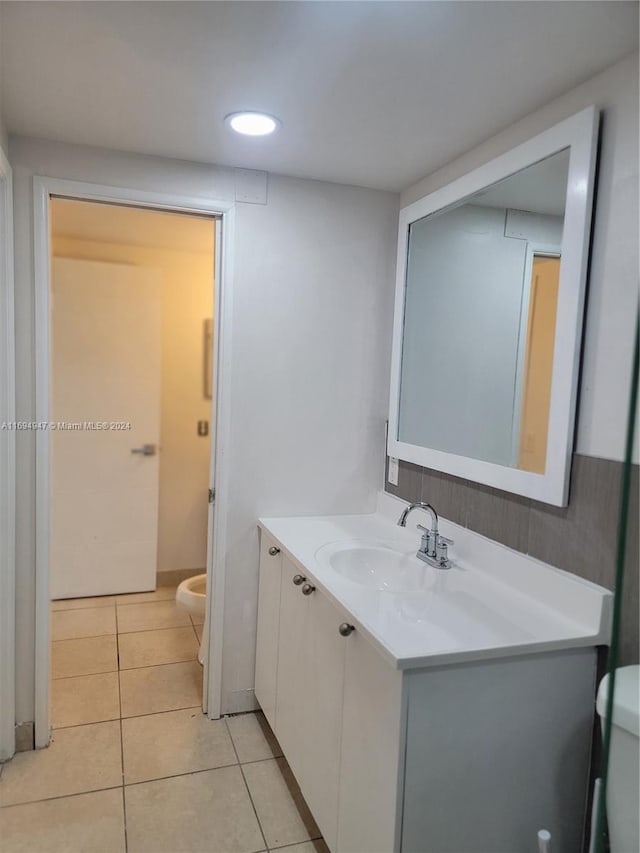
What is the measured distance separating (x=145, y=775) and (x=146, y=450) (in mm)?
1996

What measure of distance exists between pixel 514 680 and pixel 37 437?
67.4 inches

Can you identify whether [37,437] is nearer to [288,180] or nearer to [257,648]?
[257,648]

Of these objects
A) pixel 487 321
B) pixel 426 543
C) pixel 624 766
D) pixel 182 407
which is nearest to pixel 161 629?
pixel 182 407

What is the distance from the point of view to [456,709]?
4.26ft

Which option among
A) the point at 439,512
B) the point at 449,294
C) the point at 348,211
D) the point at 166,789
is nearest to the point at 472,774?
the point at 439,512

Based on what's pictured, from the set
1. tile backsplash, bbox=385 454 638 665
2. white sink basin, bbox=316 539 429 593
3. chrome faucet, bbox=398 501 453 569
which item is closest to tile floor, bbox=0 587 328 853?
white sink basin, bbox=316 539 429 593

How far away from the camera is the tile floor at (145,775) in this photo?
1753 millimetres

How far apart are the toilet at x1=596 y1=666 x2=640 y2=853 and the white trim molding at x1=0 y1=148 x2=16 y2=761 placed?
1.88 m

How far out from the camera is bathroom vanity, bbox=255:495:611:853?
1.28 metres

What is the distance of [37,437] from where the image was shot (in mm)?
2025

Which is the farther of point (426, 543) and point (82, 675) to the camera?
point (82, 675)

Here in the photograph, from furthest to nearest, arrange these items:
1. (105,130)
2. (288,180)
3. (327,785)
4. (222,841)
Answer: (288,180)
(105,130)
(222,841)
(327,785)

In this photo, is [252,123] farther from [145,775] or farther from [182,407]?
[182,407]

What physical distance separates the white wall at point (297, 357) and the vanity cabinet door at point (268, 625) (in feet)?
0.20
